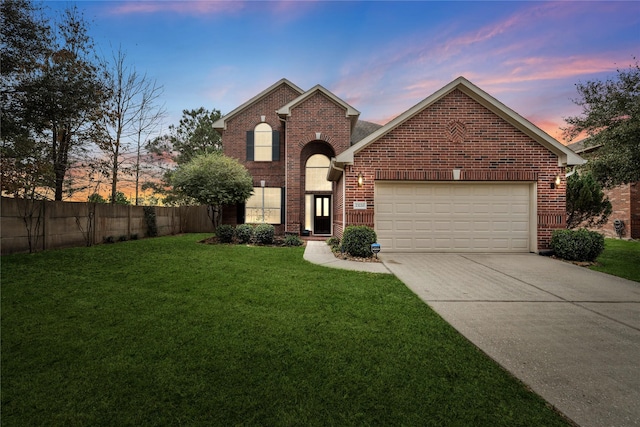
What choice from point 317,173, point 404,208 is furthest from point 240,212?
point 404,208

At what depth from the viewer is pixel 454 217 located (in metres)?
9.23

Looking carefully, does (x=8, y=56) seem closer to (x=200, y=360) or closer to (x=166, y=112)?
(x=166, y=112)

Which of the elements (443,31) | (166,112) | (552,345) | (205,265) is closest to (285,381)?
(552,345)

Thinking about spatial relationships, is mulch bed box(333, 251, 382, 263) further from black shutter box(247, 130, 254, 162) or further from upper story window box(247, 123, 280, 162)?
black shutter box(247, 130, 254, 162)

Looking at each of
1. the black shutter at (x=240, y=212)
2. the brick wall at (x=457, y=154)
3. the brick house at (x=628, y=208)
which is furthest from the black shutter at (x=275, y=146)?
the brick house at (x=628, y=208)

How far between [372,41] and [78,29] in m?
12.6

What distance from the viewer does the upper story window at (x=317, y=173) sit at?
1556 centimetres

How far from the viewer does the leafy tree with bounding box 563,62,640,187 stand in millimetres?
9133

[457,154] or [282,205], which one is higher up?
[457,154]

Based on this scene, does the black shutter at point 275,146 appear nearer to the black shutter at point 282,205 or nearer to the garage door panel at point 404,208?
the black shutter at point 282,205

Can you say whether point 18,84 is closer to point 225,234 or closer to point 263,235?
point 225,234

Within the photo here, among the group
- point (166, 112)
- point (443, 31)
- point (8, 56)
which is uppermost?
point (443, 31)

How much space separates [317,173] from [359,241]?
8199mm

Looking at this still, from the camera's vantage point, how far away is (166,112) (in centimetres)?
1569
